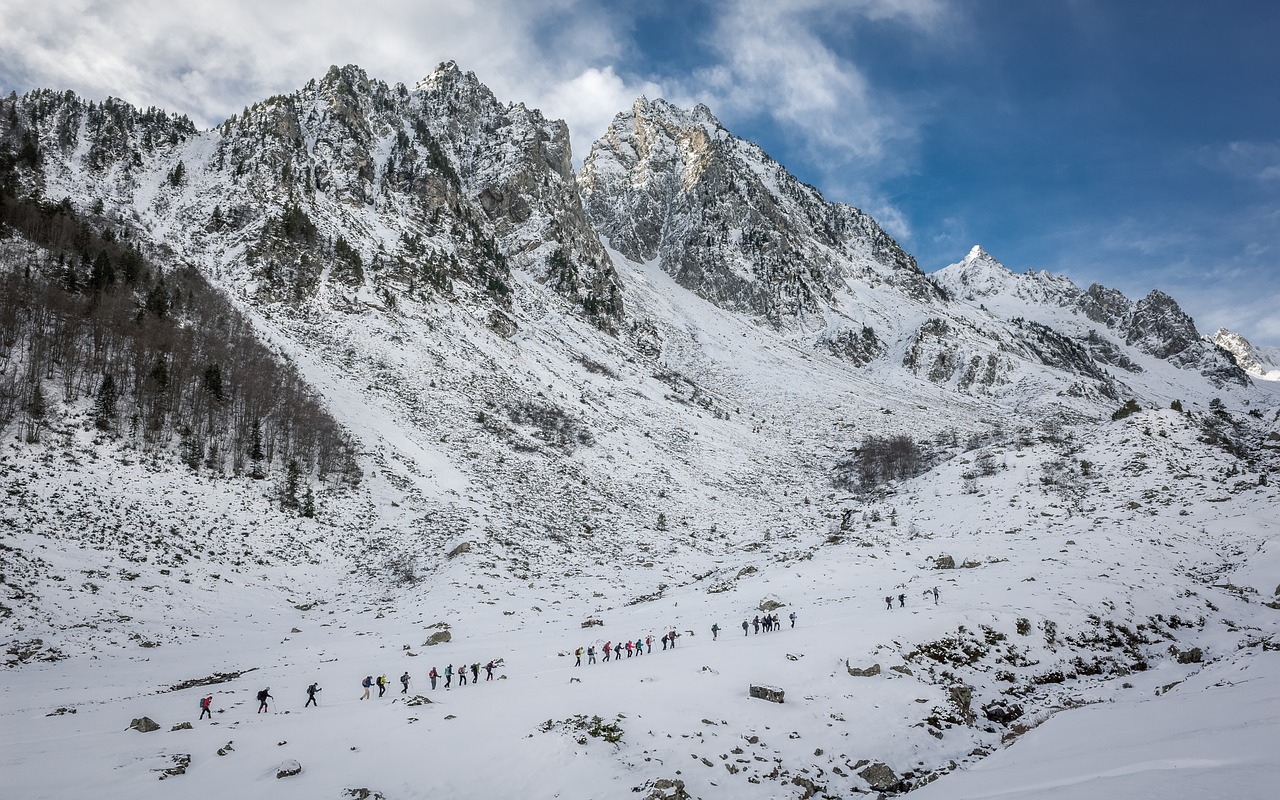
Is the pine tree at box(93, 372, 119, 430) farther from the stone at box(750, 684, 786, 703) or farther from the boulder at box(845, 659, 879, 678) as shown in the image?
the boulder at box(845, 659, 879, 678)

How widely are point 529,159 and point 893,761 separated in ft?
365

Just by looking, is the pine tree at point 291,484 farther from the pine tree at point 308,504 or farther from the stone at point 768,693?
the stone at point 768,693

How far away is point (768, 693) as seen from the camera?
1509 centimetres

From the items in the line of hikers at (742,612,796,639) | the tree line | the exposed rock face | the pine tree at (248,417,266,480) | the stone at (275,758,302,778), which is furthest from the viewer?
the exposed rock face

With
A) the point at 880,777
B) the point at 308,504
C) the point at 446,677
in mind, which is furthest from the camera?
the point at 308,504

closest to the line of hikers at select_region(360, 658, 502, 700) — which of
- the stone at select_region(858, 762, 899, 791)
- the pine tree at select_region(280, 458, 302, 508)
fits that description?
the stone at select_region(858, 762, 899, 791)

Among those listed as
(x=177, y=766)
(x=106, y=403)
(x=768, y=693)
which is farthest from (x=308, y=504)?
(x=768, y=693)

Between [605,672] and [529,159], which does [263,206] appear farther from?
[605,672]

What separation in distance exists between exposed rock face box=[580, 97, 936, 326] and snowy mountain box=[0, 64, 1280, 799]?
98.0 ft

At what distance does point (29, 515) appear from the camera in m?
24.3

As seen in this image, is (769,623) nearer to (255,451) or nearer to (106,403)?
(255,451)

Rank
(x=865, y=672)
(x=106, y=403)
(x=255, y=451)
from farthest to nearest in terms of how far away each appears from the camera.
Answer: (x=255, y=451) < (x=106, y=403) < (x=865, y=672)

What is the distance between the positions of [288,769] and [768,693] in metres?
11.2

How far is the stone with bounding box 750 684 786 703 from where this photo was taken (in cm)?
1502
